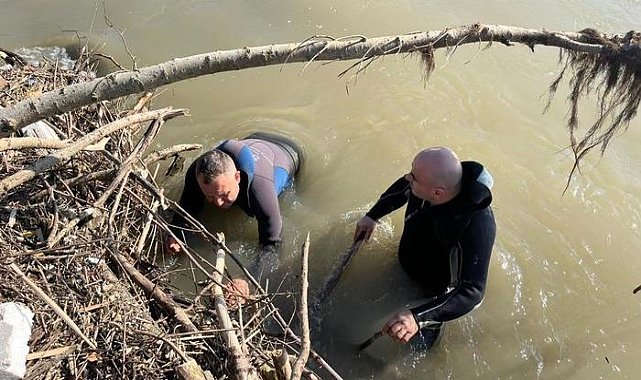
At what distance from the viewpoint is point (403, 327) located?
415 cm

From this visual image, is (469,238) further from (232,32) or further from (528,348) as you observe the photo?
(232,32)

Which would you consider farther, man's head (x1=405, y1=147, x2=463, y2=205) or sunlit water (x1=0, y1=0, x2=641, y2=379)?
sunlit water (x1=0, y1=0, x2=641, y2=379)

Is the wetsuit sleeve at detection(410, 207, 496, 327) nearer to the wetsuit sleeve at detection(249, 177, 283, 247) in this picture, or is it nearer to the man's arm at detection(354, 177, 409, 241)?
the man's arm at detection(354, 177, 409, 241)

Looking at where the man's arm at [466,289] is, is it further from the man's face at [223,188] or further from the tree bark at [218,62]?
the man's face at [223,188]

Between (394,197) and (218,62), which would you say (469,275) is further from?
(218,62)

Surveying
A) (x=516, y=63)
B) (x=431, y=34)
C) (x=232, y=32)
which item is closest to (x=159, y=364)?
(x=431, y=34)

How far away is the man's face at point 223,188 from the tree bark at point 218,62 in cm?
122

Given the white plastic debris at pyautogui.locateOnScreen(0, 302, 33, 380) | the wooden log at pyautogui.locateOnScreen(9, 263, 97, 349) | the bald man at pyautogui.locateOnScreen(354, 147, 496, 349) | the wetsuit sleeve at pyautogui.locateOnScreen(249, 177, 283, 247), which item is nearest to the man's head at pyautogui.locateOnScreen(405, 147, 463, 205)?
the bald man at pyautogui.locateOnScreen(354, 147, 496, 349)

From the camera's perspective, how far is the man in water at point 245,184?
444 cm

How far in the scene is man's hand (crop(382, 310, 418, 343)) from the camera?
4.14m

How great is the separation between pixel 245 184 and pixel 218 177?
1.11ft

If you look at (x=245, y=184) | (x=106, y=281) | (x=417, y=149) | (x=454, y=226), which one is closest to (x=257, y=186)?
(x=245, y=184)

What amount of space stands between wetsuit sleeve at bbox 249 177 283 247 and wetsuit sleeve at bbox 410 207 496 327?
1.25m

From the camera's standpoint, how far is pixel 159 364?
11.3 ft
